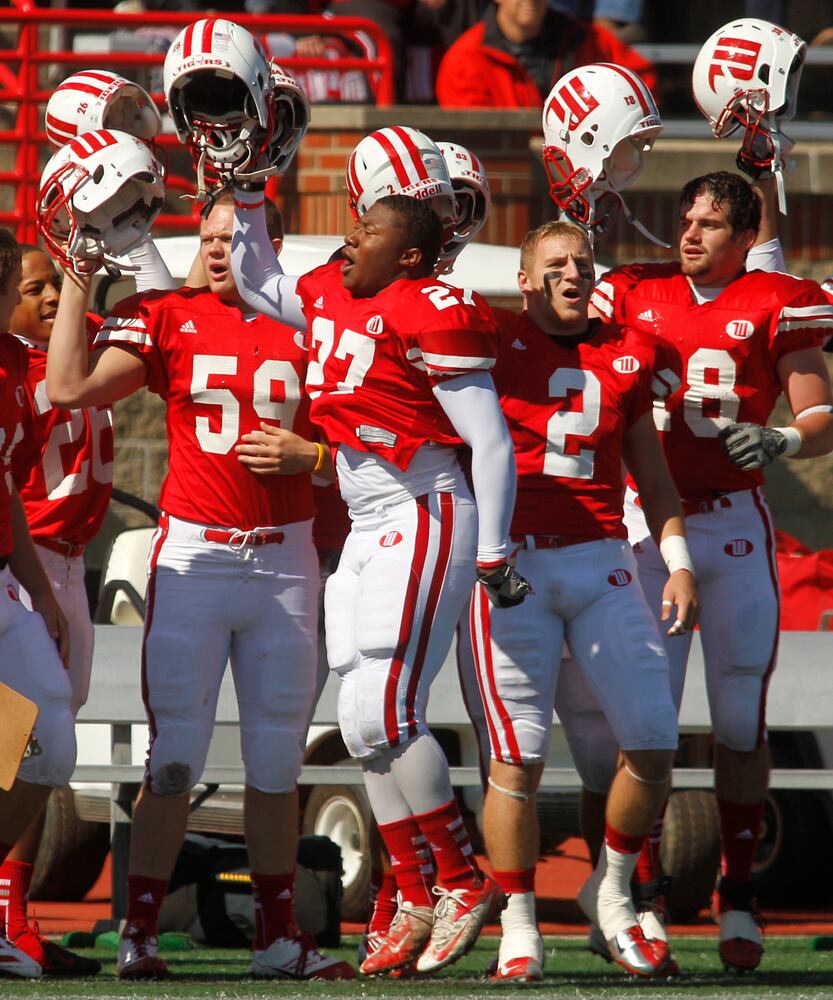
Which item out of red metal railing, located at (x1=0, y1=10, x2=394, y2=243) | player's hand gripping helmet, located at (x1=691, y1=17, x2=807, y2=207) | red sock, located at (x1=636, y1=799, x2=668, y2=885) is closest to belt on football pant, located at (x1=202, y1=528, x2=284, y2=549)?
red sock, located at (x1=636, y1=799, x2=668, y2=885)

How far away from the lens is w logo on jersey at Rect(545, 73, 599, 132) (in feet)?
18.2

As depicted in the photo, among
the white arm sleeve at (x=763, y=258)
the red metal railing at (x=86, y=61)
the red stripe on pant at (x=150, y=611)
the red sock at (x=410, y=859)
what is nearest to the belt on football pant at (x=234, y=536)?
the red stripe on pant at (x=150, y=611)

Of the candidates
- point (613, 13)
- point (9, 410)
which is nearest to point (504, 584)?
point (9, 410)

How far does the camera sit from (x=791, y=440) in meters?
5.28

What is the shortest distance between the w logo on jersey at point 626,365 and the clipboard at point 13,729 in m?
1.76

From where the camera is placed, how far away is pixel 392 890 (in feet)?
17.8

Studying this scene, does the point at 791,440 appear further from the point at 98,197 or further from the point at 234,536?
the point at 98,197

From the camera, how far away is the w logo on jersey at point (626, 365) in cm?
516

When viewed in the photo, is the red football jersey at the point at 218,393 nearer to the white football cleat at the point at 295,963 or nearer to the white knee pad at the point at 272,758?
the white knee pad at the point at 272,758

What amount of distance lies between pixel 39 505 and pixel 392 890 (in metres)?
1.50

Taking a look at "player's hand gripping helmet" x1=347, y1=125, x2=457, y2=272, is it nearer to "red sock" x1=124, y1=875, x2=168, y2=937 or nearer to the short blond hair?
the short blond hair

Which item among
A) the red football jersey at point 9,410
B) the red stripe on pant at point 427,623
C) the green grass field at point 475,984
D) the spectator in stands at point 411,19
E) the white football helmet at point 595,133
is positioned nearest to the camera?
the green grass field at point 475,984

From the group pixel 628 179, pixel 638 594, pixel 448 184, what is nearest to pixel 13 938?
pixel 638 594

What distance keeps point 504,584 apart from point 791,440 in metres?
1.07
